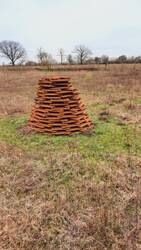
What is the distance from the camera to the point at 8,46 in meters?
74.6

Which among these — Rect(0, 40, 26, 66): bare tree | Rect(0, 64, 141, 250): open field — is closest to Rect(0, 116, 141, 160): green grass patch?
Rect(0, 64, 141, 250): open field

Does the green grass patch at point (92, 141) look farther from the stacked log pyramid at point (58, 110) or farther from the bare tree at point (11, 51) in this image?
the bare tree at point (11, 51)

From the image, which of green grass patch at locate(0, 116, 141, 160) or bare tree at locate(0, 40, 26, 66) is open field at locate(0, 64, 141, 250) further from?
bare tree at locate(0, 40, 26, 66)

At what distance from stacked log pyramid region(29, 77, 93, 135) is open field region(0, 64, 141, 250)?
1.21 ft

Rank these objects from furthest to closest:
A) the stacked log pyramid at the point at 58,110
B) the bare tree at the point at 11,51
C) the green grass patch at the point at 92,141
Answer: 1. the bare tree at the point at 11,51
2. the stacked log pyramid at the point at 58,110
3. the green grass patch at the point at 92,141

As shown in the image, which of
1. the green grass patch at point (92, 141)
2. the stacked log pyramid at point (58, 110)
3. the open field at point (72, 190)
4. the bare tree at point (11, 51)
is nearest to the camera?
the open field at point (72, 190)

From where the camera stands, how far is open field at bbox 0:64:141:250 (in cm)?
367

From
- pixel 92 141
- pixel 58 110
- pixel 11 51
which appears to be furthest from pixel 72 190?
pixel 11 51

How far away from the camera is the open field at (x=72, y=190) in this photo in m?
3.67

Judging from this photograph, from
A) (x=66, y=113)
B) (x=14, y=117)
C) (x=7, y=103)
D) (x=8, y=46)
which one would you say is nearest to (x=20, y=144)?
(x=66, y=113)

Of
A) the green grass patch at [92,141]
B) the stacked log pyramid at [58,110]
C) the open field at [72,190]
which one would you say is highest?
the stacked log pyramid at [58,110]

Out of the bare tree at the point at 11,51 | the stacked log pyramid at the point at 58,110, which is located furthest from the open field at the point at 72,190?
the bare tree at the point at 11,51

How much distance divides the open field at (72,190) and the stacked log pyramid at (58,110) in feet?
1.21

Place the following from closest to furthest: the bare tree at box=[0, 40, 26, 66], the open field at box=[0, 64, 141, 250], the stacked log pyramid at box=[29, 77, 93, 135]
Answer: the open field at box=[0, 64, 141, 250] < the stacked log pyramid at box=[29, 77, 93, 135] < the bare tree at box=[0, 40, 26, 66]
